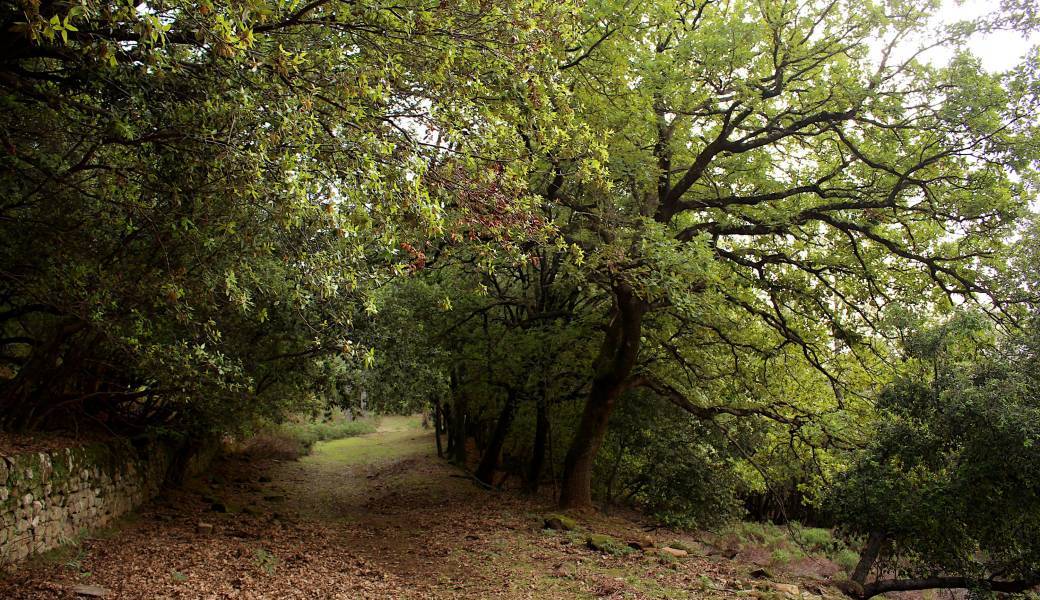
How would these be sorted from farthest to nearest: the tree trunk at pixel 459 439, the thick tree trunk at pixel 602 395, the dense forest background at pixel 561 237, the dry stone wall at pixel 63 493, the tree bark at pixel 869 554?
the tree trunk at pixel 459 439 → the tree bark at pixel 869 554 → the thick tree trunk at pixel 602 395 → the dry stone wall at pixel 63 493 → the dense forest background at pixel 561 237

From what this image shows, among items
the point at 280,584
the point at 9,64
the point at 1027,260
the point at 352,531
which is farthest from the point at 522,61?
the point at 352,531

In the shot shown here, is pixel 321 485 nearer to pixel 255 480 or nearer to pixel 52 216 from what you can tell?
pixel 255 480

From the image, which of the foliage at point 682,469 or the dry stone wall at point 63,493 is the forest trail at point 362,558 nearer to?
the dry stone wall at point 63,493

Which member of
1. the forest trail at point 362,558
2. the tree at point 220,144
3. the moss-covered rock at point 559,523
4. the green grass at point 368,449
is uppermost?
the tree at point 220,144

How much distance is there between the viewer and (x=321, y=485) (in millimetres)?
19922

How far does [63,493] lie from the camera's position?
875 centimetres

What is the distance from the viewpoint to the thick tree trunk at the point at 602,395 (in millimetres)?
12703

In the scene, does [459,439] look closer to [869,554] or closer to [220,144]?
[869,554]

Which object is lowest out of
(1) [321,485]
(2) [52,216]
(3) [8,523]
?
(1) [321,485]

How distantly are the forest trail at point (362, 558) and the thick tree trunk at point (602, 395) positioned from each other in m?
0.69

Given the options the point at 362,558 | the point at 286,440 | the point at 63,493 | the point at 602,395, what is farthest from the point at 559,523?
the point at 286,440

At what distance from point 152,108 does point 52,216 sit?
11.0 feet

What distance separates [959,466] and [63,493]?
1462cm

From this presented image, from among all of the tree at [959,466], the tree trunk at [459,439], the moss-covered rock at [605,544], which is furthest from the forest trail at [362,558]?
the tree trunk at [459,439]
